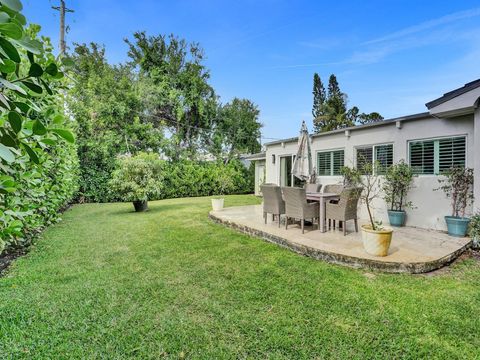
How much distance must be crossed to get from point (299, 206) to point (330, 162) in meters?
4.53

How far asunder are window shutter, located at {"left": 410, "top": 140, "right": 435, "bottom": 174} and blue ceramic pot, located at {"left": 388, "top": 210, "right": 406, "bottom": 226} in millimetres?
1274

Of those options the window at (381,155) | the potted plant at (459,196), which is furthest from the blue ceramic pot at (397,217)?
the window at (381,155)

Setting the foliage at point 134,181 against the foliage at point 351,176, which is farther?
the foliage at point 134,181

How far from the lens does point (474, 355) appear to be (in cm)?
243

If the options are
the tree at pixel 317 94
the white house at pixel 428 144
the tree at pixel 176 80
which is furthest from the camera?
the tree at pixel 317 94

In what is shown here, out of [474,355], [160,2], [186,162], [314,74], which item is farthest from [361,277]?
[314,74]

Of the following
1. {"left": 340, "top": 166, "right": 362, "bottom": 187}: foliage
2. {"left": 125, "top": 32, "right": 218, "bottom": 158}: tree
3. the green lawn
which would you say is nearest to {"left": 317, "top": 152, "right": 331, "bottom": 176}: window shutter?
{"left": 340, "top": 166, "right": 362, "bottom": 187}: foliage

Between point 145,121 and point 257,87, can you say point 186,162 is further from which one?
point 257,87

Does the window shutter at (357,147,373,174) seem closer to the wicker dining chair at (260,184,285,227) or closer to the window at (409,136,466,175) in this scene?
the window at (409,136,466,175)

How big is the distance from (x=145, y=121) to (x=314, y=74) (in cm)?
2456

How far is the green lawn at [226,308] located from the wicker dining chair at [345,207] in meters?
1.65

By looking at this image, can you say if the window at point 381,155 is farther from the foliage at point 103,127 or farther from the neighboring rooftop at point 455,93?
the foliage at point 103,127

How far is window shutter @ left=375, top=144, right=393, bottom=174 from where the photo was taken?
7883 millimetres

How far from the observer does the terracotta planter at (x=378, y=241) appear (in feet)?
14.4
